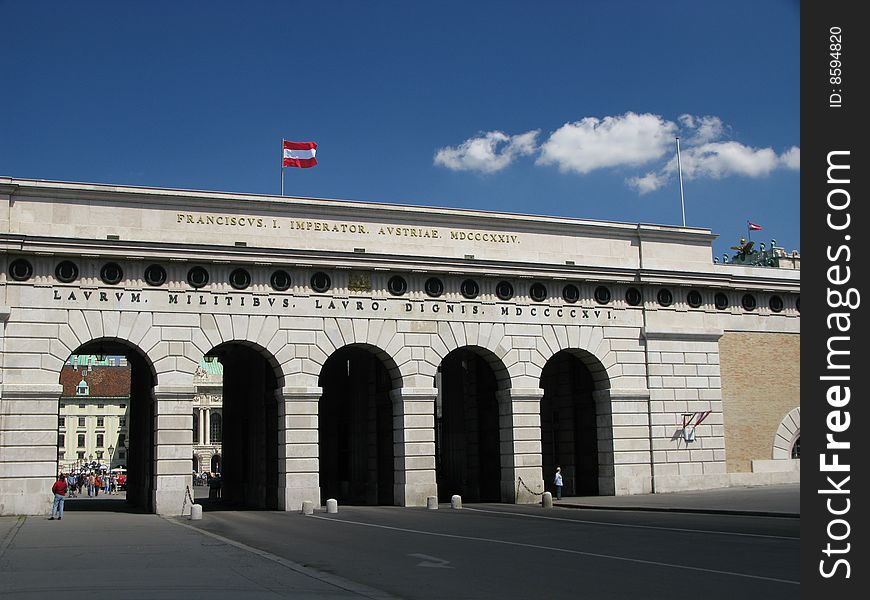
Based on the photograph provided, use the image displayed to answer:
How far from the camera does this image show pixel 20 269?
41.3m

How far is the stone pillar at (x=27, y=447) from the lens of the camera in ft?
132

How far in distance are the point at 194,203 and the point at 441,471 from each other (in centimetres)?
2528

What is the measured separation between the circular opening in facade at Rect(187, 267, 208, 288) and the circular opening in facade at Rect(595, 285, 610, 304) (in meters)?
19.9

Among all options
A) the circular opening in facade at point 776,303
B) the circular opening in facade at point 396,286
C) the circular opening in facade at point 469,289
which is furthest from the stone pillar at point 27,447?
the circular opening in facade at point 776,303

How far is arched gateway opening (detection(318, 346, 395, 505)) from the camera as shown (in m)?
54.1

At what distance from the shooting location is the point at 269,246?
45.7m

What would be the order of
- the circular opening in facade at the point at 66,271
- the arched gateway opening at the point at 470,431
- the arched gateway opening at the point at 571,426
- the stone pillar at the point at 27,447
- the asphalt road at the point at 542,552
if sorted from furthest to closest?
1. the arched gateway opening at the point at 470,431
2. the arched gateway opening at the point at 571,426
3. the circular opening in facade at the point at 66,271
4. the stone pillar at the point at 27,447
5. the asphalt road at the point at 542,552

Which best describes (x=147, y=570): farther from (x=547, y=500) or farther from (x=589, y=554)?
(x=547, y=500)

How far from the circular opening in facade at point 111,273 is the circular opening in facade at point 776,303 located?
34545 mm
